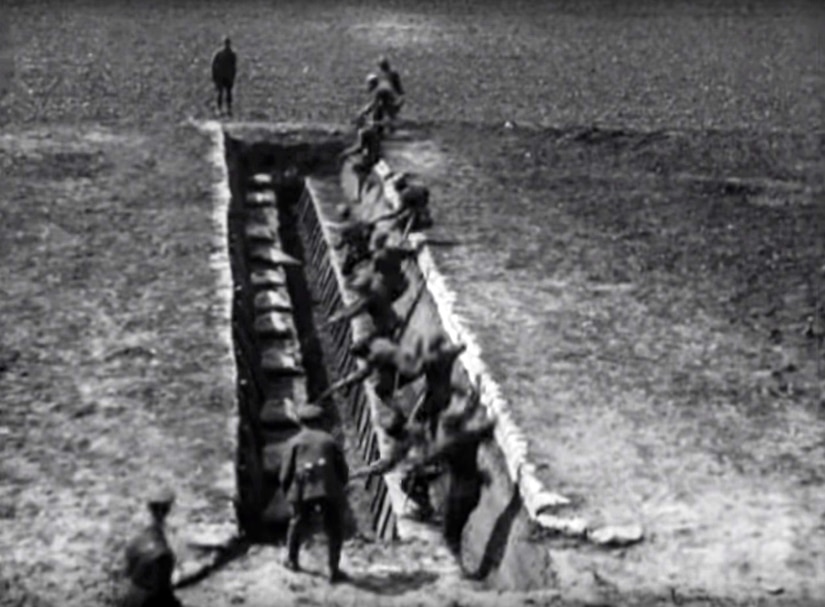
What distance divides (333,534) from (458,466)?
1.50m

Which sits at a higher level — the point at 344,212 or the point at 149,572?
the point at 149,572

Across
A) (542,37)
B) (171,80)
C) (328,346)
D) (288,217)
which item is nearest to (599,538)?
(328,346)

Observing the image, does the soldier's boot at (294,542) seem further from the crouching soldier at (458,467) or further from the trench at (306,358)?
the crouching soldier at (458,467)

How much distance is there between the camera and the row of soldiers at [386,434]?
10031 millimetres

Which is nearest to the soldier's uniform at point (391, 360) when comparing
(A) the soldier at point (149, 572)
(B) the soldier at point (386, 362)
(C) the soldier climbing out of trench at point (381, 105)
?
(B) the soldier at point (386, 362)

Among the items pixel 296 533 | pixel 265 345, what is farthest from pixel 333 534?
pixel 265 345

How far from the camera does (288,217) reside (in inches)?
1077

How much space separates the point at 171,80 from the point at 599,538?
78.2ft

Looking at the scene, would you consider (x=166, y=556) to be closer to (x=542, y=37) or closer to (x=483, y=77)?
(x=483, y=77)

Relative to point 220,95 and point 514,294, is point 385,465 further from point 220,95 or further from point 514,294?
point 220,95

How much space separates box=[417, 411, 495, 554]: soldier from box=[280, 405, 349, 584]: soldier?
44.2 inches

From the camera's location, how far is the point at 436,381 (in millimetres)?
14312

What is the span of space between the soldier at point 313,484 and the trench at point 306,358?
1005 millimetres

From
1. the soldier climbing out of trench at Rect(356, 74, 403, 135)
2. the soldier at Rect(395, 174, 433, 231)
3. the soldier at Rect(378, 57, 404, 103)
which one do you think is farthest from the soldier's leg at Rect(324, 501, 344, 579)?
the soldier at Rect(378, 57, 404, 103)
